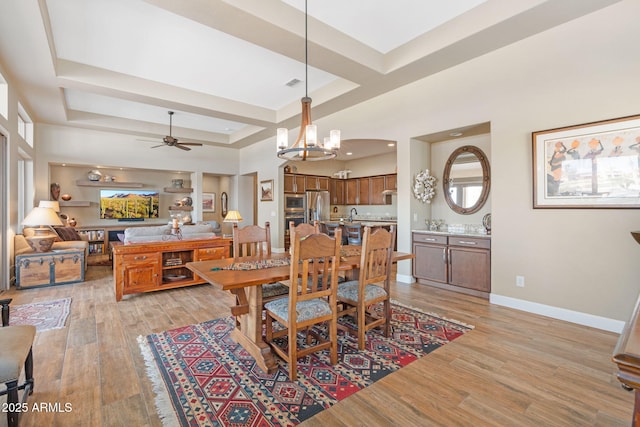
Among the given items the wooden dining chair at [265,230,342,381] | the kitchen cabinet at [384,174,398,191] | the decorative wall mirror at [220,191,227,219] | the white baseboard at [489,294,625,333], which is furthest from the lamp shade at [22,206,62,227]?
the kitchen cabinet at [384,174,398,191]

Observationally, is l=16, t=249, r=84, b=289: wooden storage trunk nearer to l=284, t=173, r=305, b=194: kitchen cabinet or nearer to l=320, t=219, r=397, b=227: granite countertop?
l=284, t=173, r=305, b=194: kitchen cabinet

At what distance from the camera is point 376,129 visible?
16.8ft

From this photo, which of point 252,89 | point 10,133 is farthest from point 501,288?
point 10,133

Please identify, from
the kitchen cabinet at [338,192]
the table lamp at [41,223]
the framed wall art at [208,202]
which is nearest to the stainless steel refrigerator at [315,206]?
the kitchen cabinet at [338,192]

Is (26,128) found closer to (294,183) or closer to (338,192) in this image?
(294,183)

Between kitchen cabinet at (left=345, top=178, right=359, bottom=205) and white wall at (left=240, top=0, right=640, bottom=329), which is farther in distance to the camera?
kitchen cabinet at (left=345, top=178, right=359, bottom=205)

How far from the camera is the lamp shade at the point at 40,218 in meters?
4.57

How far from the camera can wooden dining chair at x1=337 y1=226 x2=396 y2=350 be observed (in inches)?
98.3

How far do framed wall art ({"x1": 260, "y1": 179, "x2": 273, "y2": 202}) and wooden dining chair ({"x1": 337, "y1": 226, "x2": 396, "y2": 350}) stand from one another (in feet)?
16.7

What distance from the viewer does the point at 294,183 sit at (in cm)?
800

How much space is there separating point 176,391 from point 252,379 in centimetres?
49

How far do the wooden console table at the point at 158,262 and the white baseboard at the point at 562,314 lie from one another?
3.91 meters

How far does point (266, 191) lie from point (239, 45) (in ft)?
14.6

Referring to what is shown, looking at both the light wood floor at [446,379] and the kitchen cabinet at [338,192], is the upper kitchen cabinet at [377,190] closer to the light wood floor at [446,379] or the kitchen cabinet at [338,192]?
the kitchen cabinet at [338,192]
